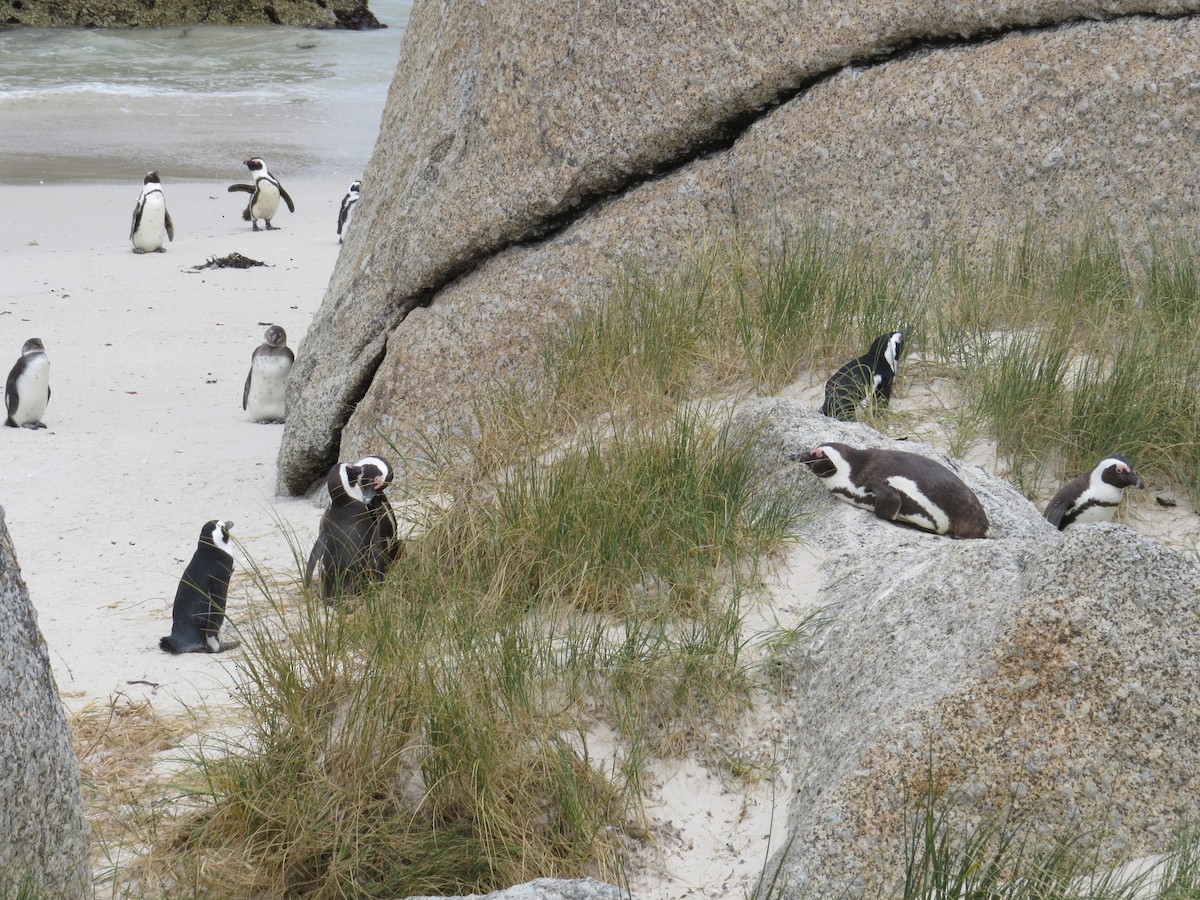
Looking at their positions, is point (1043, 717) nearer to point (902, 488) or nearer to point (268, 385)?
point (902, 488)

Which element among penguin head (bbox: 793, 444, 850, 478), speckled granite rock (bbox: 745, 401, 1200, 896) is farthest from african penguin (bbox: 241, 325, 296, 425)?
speckled granite rock (bbox: 745, 401, 1200, 896)

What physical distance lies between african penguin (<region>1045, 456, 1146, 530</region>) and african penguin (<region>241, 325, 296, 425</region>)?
4771mm

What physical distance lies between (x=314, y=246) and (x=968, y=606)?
1184 centimetres

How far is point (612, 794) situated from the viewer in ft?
9.79

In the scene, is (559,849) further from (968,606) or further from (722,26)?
(722,26)

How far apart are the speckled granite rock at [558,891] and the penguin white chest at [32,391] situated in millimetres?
6147

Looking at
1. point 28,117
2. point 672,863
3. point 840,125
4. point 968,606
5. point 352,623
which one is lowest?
point 28,117

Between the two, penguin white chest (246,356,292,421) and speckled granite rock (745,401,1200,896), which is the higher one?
speckled granite rock (745,401,1200,896)

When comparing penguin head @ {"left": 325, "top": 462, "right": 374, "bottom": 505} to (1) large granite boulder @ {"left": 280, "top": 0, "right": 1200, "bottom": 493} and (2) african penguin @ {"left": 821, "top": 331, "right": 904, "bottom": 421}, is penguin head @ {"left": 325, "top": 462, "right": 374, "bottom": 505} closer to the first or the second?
(1) large granite boulder @ {"left": 280, "top": 0, "right": 1200, "bottom": 493}

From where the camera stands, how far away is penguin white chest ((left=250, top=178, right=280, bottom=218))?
14367 millimetres

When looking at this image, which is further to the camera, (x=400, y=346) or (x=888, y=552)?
(x=400, y=346)

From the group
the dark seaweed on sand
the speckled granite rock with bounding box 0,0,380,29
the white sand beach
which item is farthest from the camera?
the speckled granite rock with bounding box 0,0,380,29

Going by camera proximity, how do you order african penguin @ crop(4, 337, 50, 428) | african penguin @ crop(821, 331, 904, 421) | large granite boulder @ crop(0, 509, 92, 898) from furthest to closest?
african penguin @ crop(4, 337, 50, 428)
african penguin @ crop(821, 331, 904, 421)
large granite boulder @ crop(0, 509, 92, 898)

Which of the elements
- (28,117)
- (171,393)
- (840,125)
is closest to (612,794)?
(840,125)
